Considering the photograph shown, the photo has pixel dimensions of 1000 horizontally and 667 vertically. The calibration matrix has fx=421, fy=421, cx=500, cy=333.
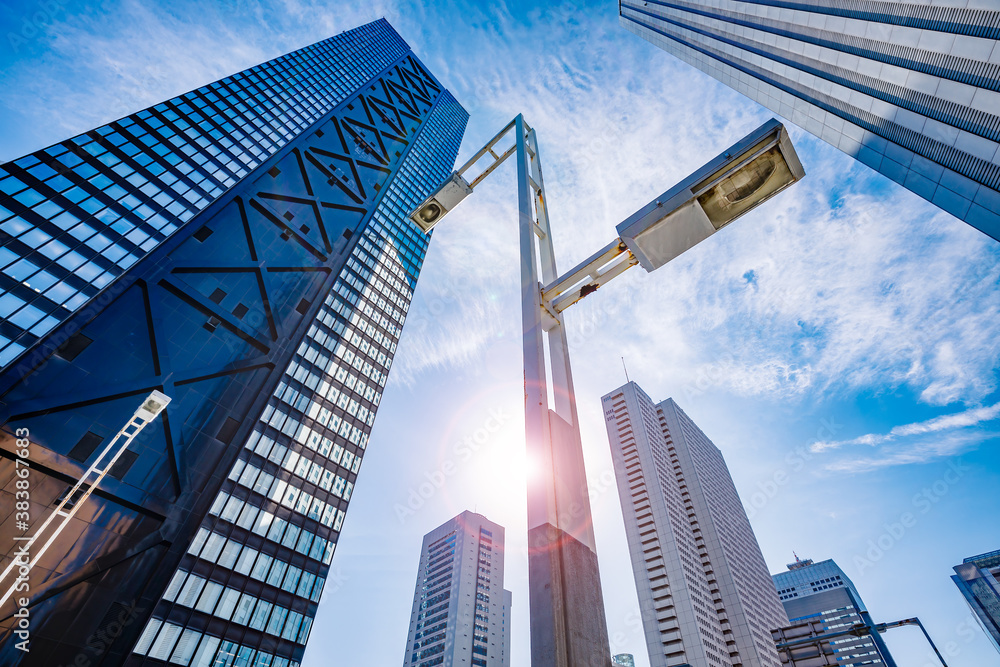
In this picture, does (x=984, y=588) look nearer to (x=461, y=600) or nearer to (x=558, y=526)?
(x=461, y=600)

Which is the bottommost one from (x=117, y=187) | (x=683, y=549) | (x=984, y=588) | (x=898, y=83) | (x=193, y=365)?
(x=193, y=365)

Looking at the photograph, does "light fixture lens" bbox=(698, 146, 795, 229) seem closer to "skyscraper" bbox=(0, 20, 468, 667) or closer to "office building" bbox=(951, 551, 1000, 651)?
"skyscraper" bbox=(0, 20, 468, 667)

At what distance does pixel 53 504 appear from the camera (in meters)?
22.7

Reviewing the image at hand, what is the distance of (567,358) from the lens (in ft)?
14.2

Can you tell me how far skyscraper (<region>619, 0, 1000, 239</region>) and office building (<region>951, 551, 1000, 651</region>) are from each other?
146369mm

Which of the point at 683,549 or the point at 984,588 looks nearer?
the point at 683,549

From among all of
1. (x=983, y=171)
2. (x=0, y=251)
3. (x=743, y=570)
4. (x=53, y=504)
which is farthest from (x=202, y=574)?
(x=743, y=570)

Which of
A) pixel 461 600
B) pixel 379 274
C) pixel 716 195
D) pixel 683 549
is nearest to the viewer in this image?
pixel 716 195

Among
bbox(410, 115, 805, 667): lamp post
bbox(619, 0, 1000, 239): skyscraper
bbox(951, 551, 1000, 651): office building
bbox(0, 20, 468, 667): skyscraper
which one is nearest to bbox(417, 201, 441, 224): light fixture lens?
bbox(410, 115, 805, 667): lamp post

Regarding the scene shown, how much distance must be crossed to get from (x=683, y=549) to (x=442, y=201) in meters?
89.2

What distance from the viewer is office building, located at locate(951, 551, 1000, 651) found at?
10438 cm

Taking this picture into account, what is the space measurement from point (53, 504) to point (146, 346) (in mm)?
10493

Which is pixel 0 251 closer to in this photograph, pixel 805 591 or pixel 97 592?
pixel 97 592

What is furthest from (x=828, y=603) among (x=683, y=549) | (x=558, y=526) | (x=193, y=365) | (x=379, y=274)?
(x=558, y=526)
